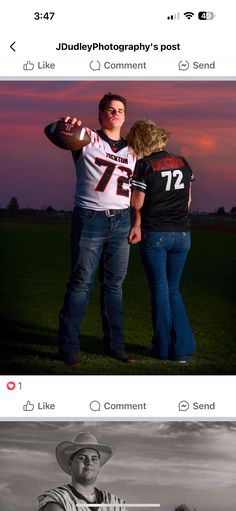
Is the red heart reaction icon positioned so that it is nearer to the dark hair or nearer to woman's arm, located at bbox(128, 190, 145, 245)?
woman's arm, located at bbox(128, 190, 145, 245)

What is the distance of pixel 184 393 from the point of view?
5.78 meters

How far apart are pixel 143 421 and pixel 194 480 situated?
463mm

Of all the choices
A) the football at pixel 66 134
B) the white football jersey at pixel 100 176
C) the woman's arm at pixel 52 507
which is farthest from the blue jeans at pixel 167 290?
the woman's arm at pixel 52 507

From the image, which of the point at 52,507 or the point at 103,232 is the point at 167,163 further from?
the point at 52,507

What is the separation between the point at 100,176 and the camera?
610 centimetres

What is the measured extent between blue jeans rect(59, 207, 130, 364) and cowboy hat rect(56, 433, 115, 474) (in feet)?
2.29

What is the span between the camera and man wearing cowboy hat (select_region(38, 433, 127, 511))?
18.0 ft

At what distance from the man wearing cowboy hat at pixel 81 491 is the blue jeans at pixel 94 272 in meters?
0.82

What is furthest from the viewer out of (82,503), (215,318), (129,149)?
(215,318)
